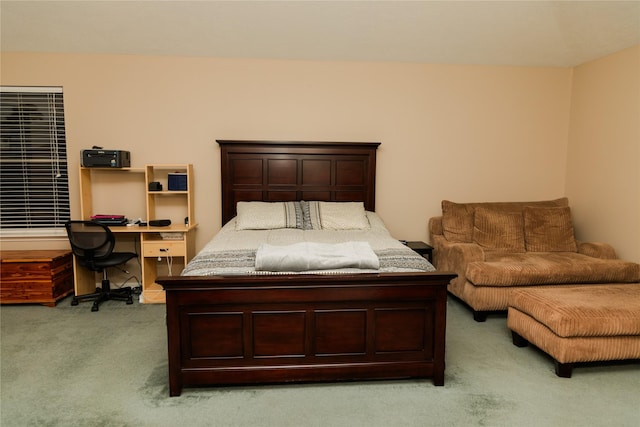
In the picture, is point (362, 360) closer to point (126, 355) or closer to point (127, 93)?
point (126, 355)

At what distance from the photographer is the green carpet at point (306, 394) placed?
81.7 inches

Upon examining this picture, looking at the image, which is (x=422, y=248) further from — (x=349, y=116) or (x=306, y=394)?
(x=306, y=394)

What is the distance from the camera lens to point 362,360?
238cm

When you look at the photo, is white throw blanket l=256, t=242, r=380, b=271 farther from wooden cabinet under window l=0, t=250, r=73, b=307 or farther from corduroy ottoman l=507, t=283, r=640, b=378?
wooden cabinet under window l=0, t=250, r=73, b=307

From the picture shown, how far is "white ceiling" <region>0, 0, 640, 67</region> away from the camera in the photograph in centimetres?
323

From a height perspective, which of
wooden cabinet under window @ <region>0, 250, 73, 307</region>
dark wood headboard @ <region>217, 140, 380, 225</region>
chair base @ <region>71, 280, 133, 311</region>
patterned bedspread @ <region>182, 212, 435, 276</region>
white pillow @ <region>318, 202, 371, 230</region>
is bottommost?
chair base @ <region>71, 280, 133, 311</region>

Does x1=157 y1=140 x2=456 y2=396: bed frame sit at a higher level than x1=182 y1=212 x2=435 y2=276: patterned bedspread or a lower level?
lower

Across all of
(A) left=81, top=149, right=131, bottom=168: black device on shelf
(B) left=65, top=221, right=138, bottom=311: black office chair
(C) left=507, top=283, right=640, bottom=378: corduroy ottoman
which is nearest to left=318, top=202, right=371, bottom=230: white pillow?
(C) left=507, top=283, right=640, bottom=378: corduroy ottoman

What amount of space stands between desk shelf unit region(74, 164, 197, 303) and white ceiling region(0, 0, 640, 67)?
1.30 meters

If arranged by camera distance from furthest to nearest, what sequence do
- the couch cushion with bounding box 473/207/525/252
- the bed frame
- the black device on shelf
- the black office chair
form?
1. the couch cushion with bounding box 473/207/525/252
2. the black device on shelf
3. the black office chair
4. the bed frame

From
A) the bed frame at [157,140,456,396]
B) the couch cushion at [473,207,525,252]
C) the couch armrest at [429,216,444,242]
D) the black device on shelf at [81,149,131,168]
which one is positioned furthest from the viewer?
the couch armrest at [429,216,444,242]

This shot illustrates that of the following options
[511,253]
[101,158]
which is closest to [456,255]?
[511,253]

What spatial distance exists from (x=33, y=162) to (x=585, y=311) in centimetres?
540

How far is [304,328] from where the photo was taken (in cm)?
233
